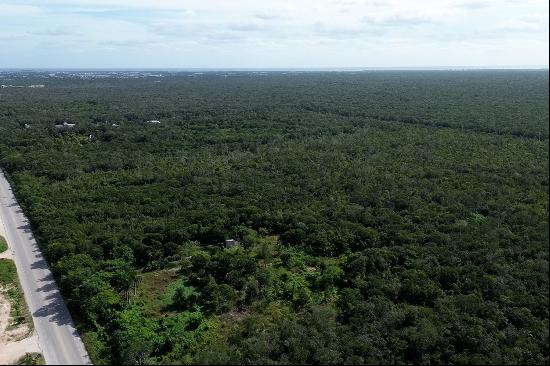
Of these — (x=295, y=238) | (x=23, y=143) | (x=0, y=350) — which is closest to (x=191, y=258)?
(x=295, y=238)

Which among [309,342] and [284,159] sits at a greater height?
[284,159]

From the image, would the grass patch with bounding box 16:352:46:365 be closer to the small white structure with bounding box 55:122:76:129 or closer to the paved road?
the paved road

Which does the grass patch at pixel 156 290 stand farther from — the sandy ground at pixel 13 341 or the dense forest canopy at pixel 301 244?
the sandy ground at pixel 13 341

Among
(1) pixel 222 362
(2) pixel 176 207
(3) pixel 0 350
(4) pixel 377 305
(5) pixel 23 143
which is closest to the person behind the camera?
(1) pixel 222 362

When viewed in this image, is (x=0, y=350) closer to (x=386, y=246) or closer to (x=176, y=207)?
(x=176, y=207)

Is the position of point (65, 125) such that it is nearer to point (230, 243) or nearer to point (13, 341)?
point (230, 243)
